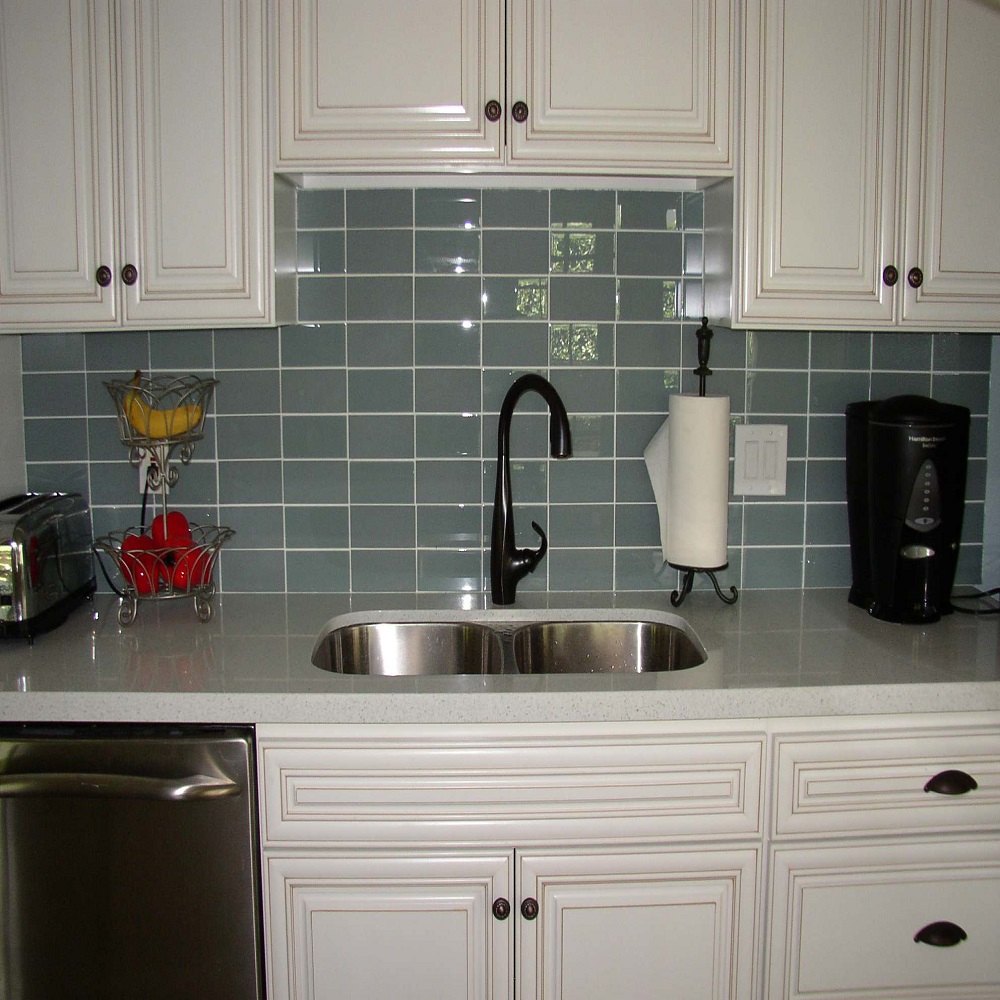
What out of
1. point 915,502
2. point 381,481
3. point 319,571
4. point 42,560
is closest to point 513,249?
point 381,481

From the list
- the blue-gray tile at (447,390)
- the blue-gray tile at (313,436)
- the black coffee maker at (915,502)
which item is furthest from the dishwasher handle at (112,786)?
the black coffee maker at (915,502)

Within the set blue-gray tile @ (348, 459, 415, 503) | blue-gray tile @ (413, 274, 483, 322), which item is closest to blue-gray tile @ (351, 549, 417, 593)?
blue-gray tile @ (348, 459, 415, 503)

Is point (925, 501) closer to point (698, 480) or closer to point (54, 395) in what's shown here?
point (698, 480)

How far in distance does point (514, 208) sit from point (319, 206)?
1.27ft

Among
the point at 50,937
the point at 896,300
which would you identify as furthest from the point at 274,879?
the point at 896,300

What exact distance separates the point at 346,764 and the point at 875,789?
826 millimetres

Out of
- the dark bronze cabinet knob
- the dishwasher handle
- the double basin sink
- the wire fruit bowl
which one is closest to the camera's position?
the dishwasher handle

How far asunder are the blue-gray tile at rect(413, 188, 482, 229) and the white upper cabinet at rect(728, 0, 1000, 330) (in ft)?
1.78

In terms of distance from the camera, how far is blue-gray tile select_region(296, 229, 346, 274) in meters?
2.10

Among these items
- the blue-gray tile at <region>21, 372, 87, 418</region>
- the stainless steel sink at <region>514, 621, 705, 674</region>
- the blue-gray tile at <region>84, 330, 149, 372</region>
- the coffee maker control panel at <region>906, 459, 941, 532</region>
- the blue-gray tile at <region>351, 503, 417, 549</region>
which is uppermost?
the blue-gray tile at <region>84, 330, 149, 372</region>

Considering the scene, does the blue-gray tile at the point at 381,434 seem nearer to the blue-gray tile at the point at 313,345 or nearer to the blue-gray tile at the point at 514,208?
the blue-gray tile at the point at 313,345

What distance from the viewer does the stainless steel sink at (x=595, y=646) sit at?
2.05m

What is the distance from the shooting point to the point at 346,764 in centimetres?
161

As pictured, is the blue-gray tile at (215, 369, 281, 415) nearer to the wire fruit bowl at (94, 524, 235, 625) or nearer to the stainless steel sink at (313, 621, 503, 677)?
the wire fruit bowl at (94, 524, 235, 625)
